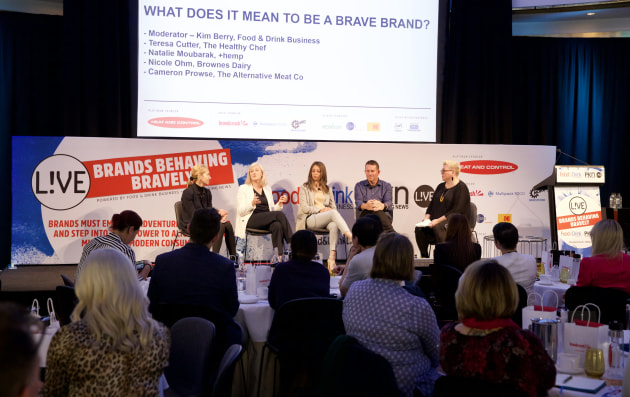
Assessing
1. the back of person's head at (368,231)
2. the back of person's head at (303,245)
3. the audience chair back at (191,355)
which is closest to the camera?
the audience chair back at (191,355)

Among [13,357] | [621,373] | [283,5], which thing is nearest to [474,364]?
[621,373]

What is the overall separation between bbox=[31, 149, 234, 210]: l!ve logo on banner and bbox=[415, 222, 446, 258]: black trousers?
2.60 metres

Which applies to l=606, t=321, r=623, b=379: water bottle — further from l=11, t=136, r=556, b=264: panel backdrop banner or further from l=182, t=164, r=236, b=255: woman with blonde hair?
l=11, t=136, r=556, b=264: panel backdrop banner

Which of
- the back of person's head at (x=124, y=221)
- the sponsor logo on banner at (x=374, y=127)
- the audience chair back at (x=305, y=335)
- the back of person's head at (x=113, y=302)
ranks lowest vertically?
the audience chair back at (x=305, y=335)

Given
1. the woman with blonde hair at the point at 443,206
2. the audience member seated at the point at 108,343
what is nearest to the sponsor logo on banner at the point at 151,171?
the woman with blonde hair at the point at 443,206

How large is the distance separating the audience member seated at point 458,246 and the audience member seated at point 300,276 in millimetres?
1566

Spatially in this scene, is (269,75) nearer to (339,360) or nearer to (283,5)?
(283,5)

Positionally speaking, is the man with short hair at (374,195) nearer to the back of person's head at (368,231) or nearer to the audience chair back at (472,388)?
the back of person's head at (368,231)

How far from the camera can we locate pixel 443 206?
821cm

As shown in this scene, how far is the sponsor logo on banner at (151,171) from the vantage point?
797cm

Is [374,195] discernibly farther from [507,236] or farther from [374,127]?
[507,236]

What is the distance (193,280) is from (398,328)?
1.29 m

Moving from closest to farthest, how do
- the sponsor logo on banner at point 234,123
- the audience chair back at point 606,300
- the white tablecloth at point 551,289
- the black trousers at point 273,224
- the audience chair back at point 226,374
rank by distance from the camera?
the audience chair back at point 226,374
the audience chair back at point 606,300
the white tablecloth at point 551,289
the black trousers at point 273,224
the sponsor logo on banner at point 234,123

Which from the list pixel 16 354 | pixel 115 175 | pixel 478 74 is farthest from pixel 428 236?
pixel 16 354
